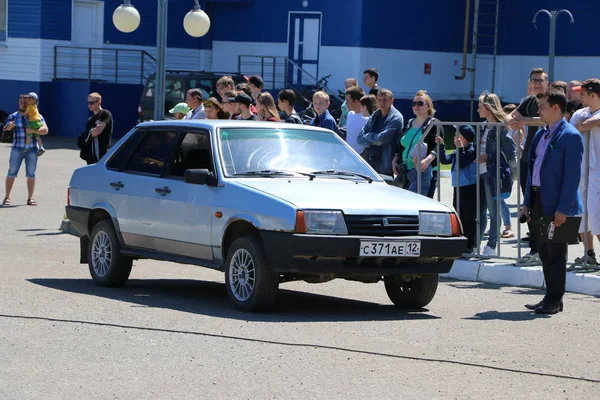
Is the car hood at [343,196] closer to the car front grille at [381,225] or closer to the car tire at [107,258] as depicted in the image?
the car front grille at [381,225]

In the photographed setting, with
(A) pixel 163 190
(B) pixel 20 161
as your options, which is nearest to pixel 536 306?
(A) pixel 163 190

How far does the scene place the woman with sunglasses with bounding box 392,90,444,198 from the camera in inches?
539

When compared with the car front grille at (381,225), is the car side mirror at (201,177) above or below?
above

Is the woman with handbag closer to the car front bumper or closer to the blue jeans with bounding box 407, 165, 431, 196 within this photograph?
the blue jeans with bounding box 407, 165, 431, 196

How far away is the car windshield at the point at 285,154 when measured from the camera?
10844 millimetres

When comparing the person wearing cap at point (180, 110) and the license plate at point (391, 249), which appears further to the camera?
the person wearing cap at point (180, 110)

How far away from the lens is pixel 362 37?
38.8m

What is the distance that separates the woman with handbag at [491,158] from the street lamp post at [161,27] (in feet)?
19.0

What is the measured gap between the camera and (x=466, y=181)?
534 inches

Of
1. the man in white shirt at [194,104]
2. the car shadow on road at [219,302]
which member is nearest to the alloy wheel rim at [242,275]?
the car shadow on road at [219,302]

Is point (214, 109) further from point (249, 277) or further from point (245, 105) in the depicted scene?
point (249, 277)

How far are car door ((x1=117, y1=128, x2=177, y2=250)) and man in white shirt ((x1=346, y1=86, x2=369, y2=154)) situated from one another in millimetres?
3527

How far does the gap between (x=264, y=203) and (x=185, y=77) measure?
24.9 metres

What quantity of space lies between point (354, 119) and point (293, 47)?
84.3 feet
